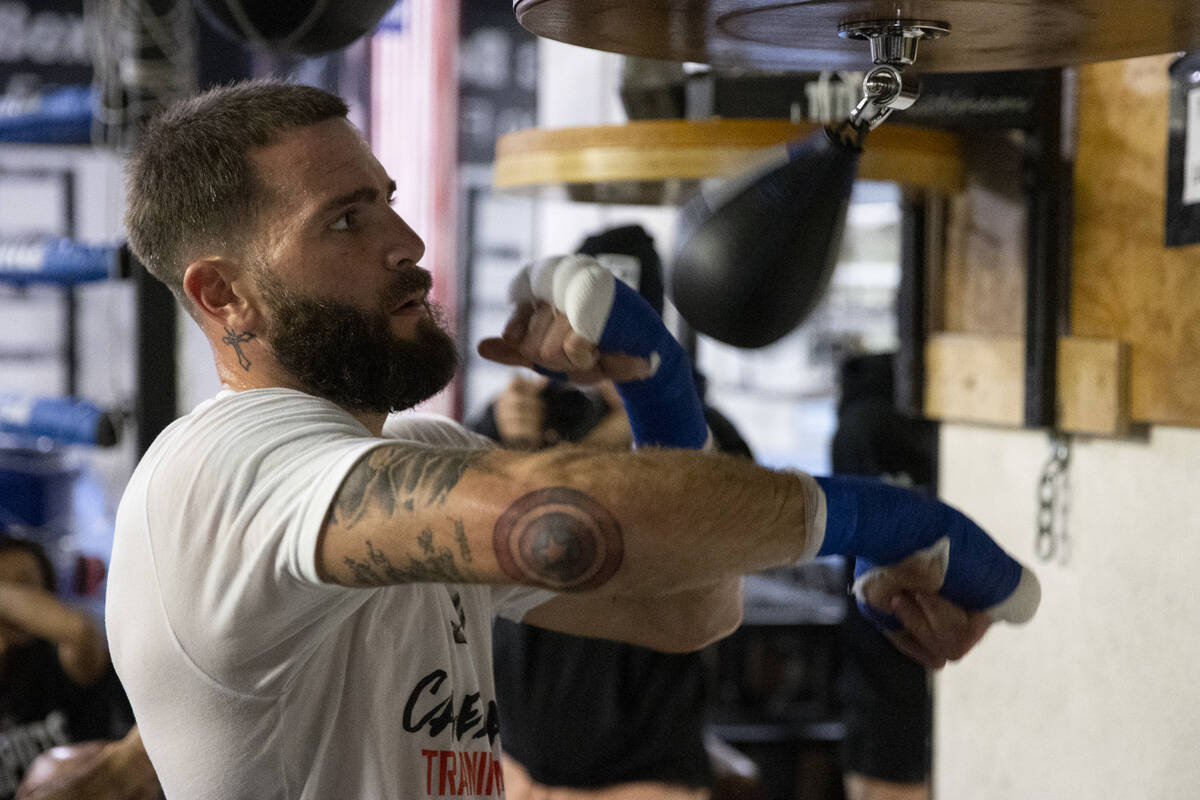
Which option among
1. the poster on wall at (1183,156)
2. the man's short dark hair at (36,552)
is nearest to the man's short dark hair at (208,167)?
the poster on wall at (1183,156)

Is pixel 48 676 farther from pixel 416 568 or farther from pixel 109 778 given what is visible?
pixel 416 568

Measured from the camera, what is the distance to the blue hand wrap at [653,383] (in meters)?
1.06

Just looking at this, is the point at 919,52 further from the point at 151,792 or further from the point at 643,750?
the point at 643,750

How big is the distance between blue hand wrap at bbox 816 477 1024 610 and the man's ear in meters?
0.52

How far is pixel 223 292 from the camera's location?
3.37 ft

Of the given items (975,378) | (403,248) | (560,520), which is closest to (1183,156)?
(975,378)

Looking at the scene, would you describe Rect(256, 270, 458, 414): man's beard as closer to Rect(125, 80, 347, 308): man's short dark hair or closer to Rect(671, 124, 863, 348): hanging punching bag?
Rect(125, 80, 347, 308): man's short dark hair

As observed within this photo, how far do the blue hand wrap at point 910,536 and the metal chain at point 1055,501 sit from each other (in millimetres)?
648

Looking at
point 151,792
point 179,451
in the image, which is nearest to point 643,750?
point 151,792

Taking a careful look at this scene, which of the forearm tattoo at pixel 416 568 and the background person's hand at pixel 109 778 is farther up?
the forearm tattoo at pixel 416 568

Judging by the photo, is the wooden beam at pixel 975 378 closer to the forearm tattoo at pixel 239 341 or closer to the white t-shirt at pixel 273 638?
the white t-shirt at pixel 273 638

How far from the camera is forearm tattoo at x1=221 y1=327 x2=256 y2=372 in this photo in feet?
3.39

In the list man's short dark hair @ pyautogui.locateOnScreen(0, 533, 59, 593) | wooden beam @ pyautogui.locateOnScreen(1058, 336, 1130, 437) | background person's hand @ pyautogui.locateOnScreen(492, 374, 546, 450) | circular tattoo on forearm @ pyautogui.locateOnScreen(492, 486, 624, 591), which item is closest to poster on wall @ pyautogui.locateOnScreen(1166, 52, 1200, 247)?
wooden beam @ pyautogui.locateOnScreen(1058, 336, 1130, 437)

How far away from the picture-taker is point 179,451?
0.87m
